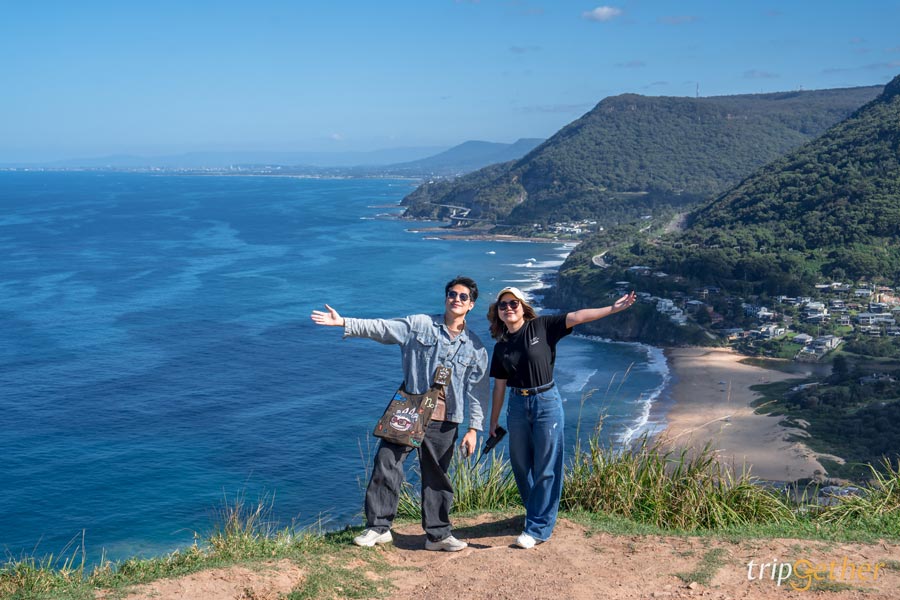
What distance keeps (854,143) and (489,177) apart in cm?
7543

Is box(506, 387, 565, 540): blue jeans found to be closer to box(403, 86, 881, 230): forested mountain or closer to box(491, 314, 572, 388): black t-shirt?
box(491, 314, 572, 388): black t-shirt

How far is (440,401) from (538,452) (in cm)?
65

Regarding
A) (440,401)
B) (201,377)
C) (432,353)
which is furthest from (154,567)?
(201,377)

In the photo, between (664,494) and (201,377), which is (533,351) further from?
(201,377)

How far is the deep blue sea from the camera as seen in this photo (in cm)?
2089

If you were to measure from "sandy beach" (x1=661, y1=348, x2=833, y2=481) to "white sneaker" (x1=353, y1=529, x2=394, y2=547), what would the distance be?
13473 mm

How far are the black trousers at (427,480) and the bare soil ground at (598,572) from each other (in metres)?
0.18

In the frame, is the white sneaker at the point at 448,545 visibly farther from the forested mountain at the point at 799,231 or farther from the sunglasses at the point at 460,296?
the forested mountain at the point at 799,231

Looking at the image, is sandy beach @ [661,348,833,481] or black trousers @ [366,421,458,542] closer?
black trousers @ [366,421,458,542]

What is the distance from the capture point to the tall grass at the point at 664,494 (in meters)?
5.55

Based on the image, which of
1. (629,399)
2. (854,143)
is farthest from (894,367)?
(854,143)

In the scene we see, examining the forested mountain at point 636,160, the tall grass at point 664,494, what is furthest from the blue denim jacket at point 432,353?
the forested mountain at point 636,160

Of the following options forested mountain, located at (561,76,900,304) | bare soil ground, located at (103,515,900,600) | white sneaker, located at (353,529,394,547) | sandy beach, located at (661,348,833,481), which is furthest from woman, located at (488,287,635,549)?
forested mountain, located at (561,76,900,304)

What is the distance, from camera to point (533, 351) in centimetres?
470
